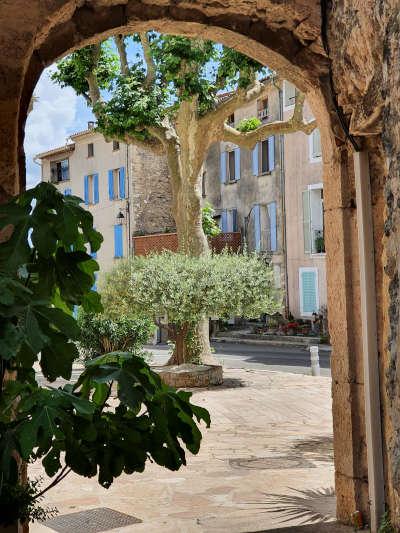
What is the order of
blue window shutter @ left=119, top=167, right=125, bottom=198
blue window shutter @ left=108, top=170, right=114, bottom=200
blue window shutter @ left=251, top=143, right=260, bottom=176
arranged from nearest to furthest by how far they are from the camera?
blue window shutter @ left=251, top=143, right=260, bottom=176
blue window shutter @ left=119, top=167, right=125, bottom=198
blue window shutter @ left=108, top=170, right=114, bottom=200

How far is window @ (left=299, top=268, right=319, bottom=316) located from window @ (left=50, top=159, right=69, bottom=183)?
13976mm

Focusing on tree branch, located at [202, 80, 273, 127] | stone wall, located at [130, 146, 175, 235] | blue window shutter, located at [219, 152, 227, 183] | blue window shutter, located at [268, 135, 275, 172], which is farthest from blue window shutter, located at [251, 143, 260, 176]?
tree branch, located at [202, 80, 273, 127]

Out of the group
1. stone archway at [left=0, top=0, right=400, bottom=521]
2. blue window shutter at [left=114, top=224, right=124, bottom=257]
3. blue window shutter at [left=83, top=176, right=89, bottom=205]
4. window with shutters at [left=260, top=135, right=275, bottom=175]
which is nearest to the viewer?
stone archway at [left=0, top=0, right=400, bottom=521]

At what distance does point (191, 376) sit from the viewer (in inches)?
582

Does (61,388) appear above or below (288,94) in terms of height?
below

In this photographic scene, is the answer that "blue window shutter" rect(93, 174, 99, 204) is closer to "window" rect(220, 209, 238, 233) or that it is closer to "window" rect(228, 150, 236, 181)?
"window" rect(220, 209, 238, 233)

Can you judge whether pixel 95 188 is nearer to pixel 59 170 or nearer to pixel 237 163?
pixel 59 170

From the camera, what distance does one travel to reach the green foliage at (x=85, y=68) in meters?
15.7

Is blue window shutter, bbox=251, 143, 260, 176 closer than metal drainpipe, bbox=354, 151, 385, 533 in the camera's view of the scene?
No

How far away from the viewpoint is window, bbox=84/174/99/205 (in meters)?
34.2

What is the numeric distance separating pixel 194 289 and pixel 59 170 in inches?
908

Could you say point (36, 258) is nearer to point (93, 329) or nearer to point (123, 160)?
point (93, 329)

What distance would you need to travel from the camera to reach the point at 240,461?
27.5 ft

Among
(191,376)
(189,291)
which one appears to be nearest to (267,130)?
(189,291)
